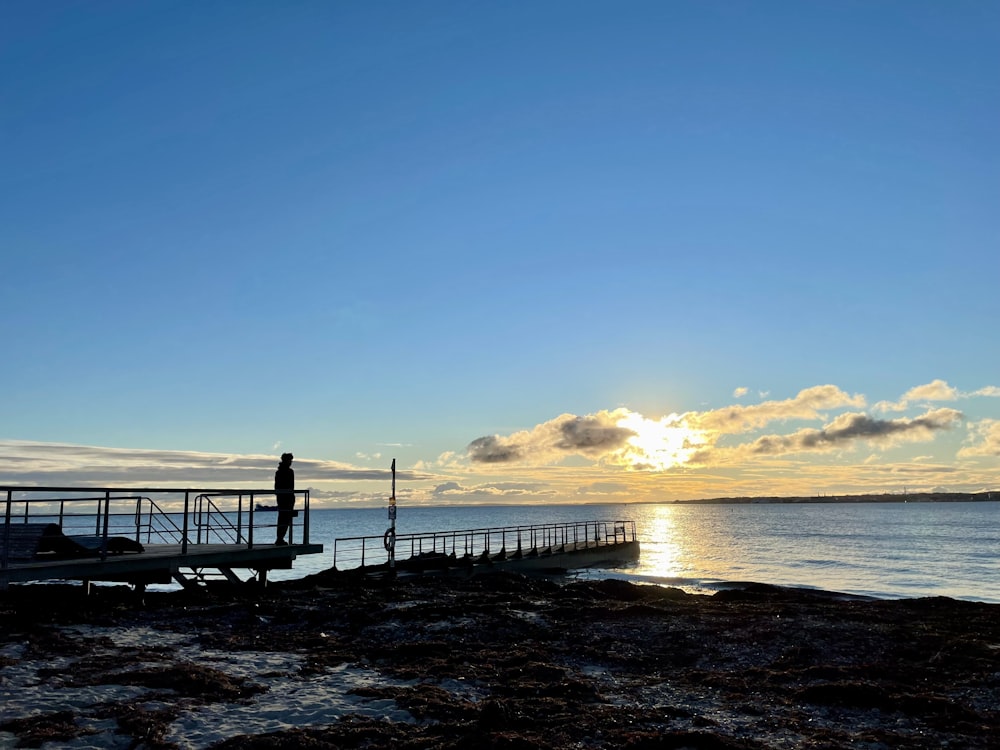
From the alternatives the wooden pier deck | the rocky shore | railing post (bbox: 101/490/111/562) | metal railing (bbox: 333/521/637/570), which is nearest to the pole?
metal railing (bbox: 333/521/637/570)

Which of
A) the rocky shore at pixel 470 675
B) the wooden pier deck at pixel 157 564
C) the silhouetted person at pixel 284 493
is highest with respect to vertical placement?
the silhouetted person at pixel 284 493

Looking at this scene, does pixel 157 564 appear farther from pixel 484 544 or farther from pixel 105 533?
pixel 484 544

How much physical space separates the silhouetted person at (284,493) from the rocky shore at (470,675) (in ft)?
6.60

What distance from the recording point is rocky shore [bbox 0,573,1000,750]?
9633 millimetres

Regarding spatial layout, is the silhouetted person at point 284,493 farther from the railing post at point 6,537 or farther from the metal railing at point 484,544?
the railing post at point 6,537

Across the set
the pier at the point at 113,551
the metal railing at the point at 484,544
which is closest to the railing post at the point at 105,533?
the pier at the point at 113,551

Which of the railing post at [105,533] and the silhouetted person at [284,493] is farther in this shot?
the silhouetted person at [284,493]

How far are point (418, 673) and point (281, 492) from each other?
9.03m

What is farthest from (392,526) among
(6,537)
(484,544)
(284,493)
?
(484,544)

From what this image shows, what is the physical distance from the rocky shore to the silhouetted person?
2.01 metres

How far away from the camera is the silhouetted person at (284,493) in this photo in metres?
20.8

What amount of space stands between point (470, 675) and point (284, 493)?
381 inches

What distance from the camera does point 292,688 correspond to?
38.5ft

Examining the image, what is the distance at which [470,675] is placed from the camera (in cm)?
1314
